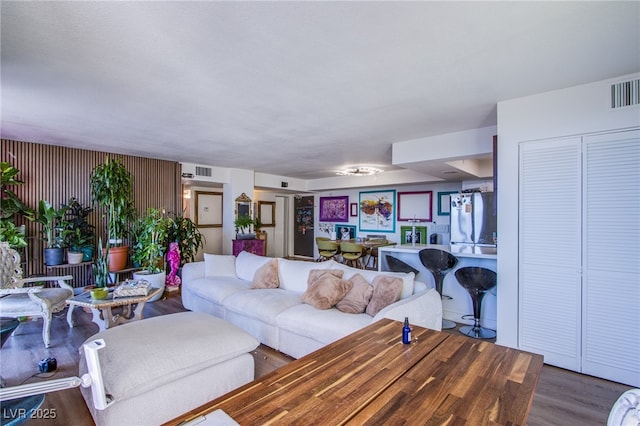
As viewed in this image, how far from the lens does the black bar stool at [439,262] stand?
3625 millimetres

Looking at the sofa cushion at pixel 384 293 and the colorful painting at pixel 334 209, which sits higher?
the colorful painting at pixel 334 209

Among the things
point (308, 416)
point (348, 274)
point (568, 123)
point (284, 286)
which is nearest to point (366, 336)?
point (308, 416)

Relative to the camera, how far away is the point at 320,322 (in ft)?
8.89

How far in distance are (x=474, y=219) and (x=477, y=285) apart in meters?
2.10

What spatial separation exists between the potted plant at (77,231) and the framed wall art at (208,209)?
9.91ft

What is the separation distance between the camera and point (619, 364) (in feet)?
8.22

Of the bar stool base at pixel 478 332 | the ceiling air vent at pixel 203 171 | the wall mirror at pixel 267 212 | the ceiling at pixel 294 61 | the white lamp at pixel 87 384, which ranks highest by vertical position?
the ceiling at pixel 294 61

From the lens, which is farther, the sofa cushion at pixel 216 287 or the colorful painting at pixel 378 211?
the colorful painting at pixel 378 211

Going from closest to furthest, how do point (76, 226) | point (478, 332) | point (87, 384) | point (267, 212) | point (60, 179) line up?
point (87, 384), point (478, 332), point (76, 226), point (60, 179), point (267, 212)

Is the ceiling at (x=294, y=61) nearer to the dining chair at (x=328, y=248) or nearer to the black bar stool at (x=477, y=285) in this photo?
the black bar stool at (x=477, y=285)

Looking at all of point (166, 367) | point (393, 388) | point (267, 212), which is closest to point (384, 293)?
point (393, 388)

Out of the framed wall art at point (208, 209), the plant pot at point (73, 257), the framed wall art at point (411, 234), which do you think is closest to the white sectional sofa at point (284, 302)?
the plant pot at point (73, 257)

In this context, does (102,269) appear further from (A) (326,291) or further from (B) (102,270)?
(A) (326,291)

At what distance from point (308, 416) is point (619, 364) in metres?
2.98
